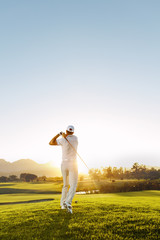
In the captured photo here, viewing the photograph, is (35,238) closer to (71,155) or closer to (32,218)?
(32,218)

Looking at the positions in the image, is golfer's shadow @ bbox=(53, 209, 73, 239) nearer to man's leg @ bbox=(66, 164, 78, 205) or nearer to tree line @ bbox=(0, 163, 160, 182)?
man's leg @ bbox=(66, 164, 78, 205)

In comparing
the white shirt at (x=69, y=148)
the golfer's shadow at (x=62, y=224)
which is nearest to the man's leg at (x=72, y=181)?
the white shirt at (x=69, y=148)

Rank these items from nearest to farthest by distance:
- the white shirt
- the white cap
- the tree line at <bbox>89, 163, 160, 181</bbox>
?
the white shirt
the white cap
the tree line at <bbox>89, 163, 160, 181</bbox>

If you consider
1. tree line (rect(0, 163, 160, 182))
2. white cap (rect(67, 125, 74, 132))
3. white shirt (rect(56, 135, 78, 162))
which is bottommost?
tree line (rect(0, 163, 160, 182))

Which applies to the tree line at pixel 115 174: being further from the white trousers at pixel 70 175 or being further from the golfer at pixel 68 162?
the white trousers at pixel 70 175

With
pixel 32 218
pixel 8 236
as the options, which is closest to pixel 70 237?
pixel 8 236

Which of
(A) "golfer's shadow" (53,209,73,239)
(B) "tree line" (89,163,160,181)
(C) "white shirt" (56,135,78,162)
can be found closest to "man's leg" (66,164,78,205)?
(C) "white shirt" (56,135,78,162)

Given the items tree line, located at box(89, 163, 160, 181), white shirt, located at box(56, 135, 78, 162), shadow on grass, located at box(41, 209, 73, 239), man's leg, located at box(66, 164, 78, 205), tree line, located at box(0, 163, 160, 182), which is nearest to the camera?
shadow on grass, located at box(41, 209, 73, 239)

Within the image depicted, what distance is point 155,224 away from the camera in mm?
6316

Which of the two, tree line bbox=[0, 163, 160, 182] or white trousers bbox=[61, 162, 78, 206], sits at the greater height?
white trousers bbox=[61, 162, 78, 206]

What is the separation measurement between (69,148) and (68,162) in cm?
55

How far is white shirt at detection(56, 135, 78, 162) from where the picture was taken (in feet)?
25.9

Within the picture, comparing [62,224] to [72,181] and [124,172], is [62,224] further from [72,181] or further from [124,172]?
[124,172]

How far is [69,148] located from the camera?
794cm
